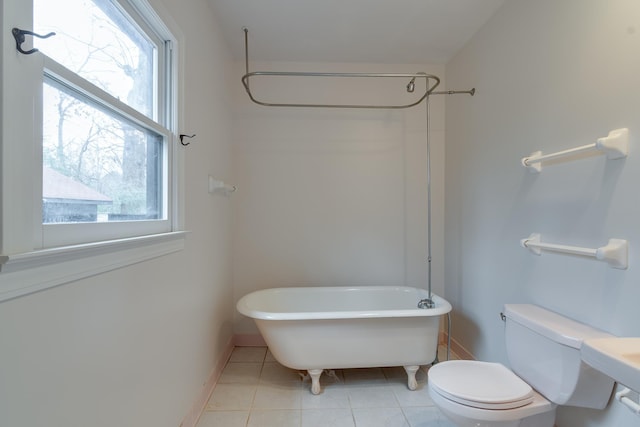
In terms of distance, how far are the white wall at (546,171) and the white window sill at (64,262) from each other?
1.88 meters

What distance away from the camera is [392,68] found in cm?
271

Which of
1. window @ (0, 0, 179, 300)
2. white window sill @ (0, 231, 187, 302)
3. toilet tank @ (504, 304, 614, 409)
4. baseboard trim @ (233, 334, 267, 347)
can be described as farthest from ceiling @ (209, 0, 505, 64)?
baseboard trim @ (233, 334, 267, 347)

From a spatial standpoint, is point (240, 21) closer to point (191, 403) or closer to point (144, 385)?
point (144, 385)

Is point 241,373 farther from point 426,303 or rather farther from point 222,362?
point 426,303

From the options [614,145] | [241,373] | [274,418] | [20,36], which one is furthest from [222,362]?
[614,145]

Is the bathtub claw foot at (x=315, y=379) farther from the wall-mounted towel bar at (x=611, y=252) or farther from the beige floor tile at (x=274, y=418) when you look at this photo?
the wall-mounted towel bar at (x=611, y=252)

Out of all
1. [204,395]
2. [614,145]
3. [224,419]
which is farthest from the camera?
[204,395]

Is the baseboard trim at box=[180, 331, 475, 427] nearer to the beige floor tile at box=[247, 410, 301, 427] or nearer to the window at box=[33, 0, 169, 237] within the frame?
the beige floor tile at box=[247, 410, 301, 427]

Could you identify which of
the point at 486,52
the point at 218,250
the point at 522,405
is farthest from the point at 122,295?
the point at 486,52

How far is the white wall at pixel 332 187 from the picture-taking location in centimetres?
265

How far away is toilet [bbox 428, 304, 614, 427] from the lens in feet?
3.97

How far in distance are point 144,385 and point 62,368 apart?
0.48 metres

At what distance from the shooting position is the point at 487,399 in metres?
1.25

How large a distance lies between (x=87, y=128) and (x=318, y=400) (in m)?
1.87
